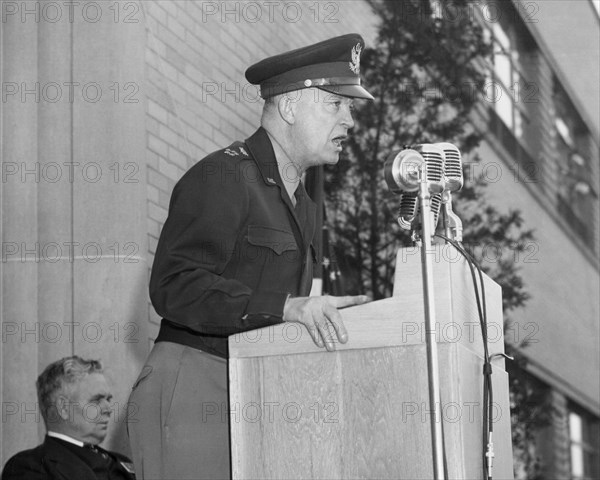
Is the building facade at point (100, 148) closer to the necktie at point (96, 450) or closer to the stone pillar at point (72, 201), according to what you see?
the stone pillar at point (72, 201)

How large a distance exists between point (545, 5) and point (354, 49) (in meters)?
4.96

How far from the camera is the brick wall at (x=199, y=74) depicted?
5.48m

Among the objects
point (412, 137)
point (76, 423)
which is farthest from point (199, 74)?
point (76, 423)

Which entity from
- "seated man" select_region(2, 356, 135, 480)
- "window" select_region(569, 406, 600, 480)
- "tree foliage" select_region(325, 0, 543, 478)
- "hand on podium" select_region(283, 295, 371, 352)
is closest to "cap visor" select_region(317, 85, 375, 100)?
"hand on podium" select_region(283, 295, 371, 352)

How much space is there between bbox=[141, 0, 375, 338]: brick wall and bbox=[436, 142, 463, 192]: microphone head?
8.95ft

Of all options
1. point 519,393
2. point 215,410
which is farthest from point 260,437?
point 519,393

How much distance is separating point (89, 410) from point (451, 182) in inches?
87.1

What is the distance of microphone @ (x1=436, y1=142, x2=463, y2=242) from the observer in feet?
8.86

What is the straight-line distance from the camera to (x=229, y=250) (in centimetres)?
285

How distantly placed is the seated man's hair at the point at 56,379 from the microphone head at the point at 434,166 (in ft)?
7.34

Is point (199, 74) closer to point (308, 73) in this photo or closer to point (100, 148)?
point (100, 148)

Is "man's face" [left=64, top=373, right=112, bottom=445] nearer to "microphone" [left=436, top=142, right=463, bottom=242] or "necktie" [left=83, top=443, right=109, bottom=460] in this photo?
"necktie" [left=83, top=443, right=109, bottom=460]

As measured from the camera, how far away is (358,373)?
98.2 inches

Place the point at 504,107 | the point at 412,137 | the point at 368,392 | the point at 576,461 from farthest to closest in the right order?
the point at 576,461 → the point at 504,107 → the point at 412,137 → the point at 368,392
